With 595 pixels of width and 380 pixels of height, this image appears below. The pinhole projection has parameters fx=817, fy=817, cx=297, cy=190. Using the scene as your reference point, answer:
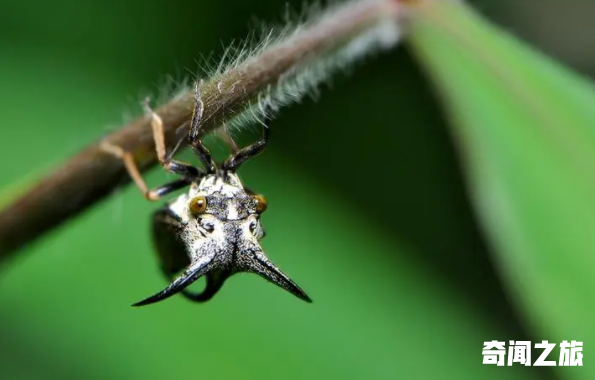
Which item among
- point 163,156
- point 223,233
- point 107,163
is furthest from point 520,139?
point 107,163

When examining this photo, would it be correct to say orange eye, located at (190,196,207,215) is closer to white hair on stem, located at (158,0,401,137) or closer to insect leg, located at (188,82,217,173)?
insect leg, located at (188,82,217,173)

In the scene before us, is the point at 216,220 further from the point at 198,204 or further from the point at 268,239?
→ the point at 268,239

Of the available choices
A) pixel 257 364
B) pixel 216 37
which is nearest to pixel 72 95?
pixel 216 37

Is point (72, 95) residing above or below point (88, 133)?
above

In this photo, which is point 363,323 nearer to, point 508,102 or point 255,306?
point 255,306

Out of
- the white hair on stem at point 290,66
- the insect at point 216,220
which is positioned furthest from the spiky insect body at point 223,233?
the white hair on stem at point 290,66

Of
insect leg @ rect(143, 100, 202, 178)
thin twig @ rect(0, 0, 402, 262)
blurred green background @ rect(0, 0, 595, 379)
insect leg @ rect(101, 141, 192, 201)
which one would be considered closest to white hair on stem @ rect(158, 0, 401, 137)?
thin twig @ rect(0, 0, 402, 262)

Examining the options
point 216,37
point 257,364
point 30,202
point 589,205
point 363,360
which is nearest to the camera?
point 30,202
